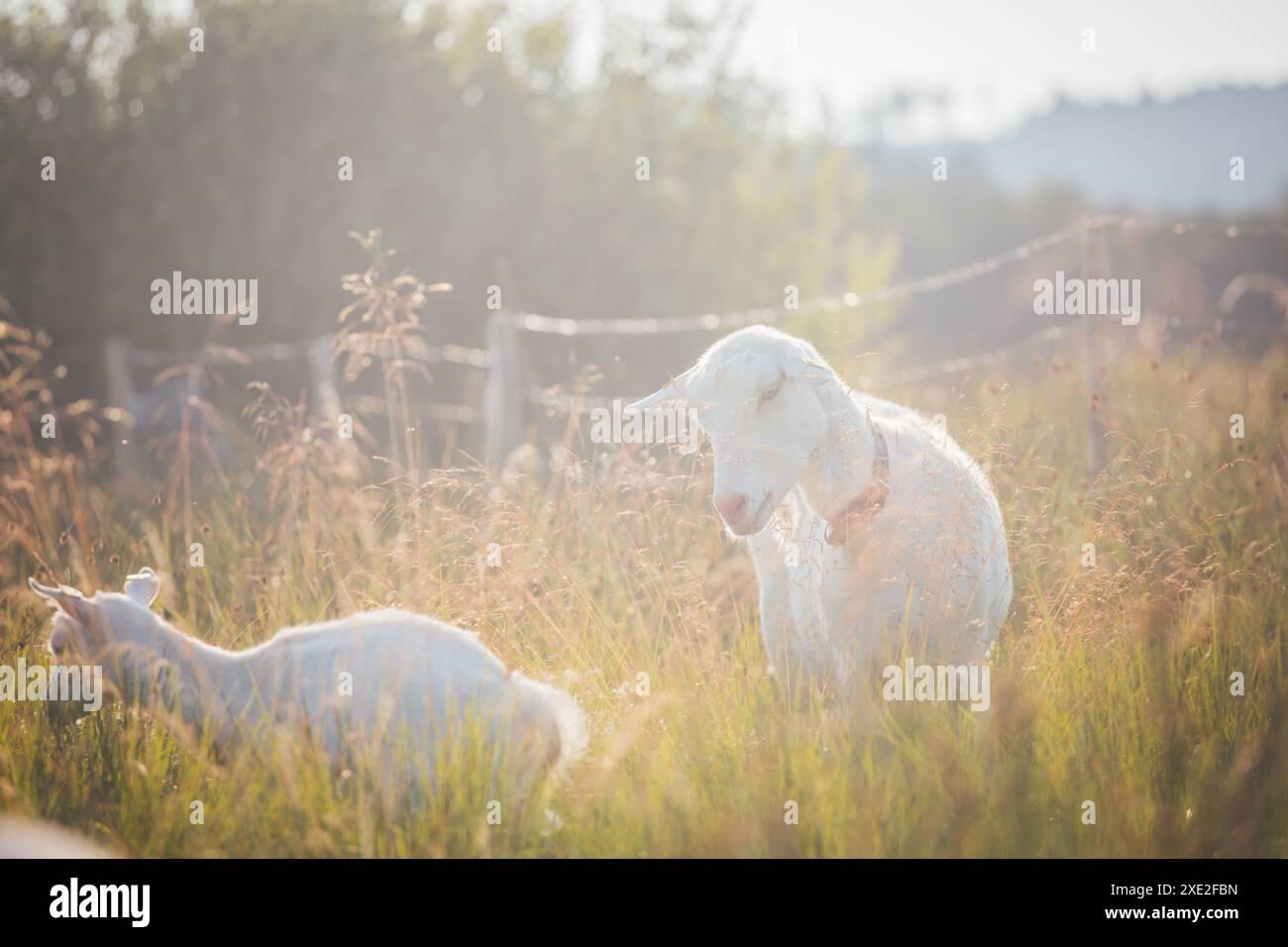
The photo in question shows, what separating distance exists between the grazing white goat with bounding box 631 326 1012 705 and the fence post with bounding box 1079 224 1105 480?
6.98 feet

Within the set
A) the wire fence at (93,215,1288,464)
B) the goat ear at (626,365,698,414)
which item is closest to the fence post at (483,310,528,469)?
the wire fence at (93,215,1288,464)

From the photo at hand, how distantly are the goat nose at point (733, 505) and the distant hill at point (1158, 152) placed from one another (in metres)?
27.8

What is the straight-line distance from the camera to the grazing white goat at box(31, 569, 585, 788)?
3111mm

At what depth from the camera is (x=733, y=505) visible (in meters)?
3.35

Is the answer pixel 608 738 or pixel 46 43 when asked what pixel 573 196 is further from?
pixel 608 738

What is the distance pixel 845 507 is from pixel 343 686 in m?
1.72

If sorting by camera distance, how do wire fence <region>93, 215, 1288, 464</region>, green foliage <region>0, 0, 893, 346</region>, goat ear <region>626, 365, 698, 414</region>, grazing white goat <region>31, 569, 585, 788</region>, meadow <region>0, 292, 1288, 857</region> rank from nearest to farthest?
meadow <region>0, 292, 1288, 857</region>, grazing white goat <region>31, 569, 585, 788</region>, goat ear <region>626, 365, 698, 414</region>, wire fence <region>93, 215, 1288, 464</region>, green foliage <region>0, 0, 893, 346</region>

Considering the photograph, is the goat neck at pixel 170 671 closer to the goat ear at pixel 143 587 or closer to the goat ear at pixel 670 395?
the goat ear at pixel 143 587

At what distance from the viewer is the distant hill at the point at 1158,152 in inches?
1513

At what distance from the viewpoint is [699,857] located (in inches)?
111

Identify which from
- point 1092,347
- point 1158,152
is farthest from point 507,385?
point 1158,152

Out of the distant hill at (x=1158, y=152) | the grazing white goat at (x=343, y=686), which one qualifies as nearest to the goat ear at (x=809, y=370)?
the grazing white goat at (x=343, y=686)

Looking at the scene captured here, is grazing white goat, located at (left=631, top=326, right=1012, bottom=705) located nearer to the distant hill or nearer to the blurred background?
the blurred background
